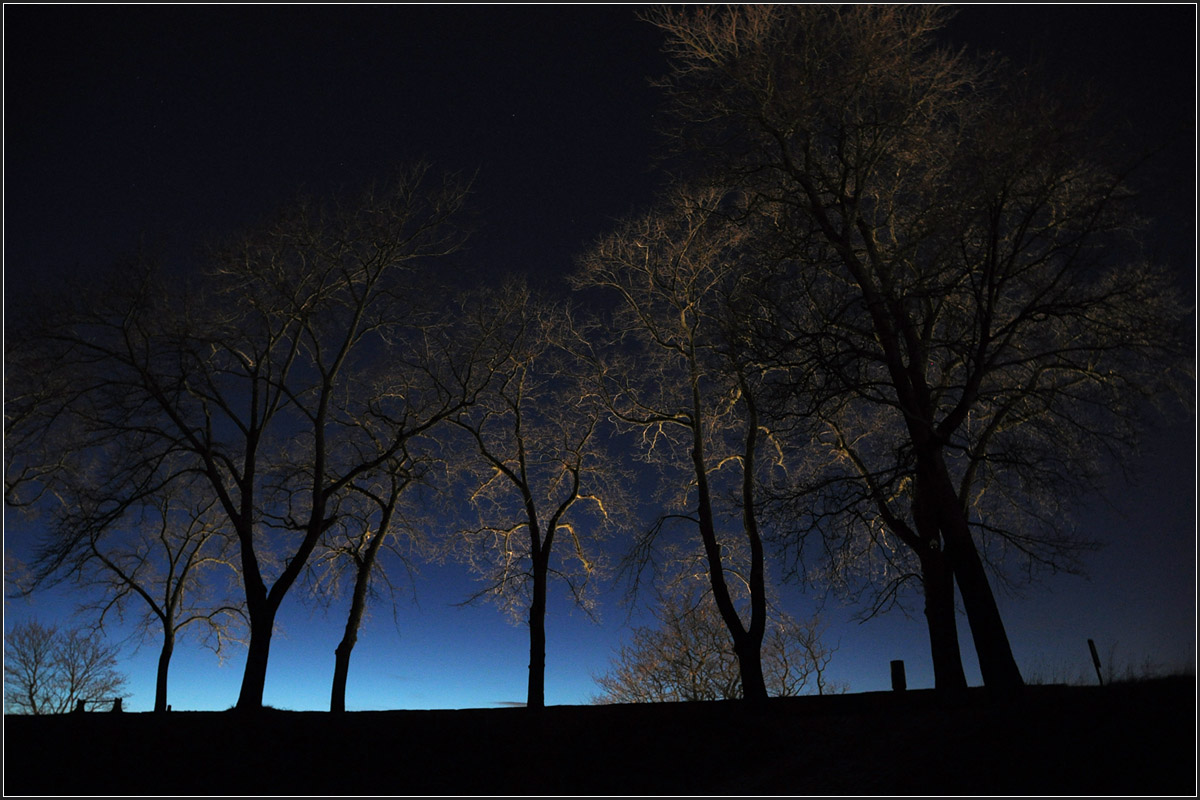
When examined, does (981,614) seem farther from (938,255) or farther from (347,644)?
(347,644)

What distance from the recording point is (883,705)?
12.7 meters

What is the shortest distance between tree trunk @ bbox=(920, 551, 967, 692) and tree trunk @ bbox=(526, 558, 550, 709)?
8.97 m

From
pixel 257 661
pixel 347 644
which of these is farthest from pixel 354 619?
pixel 257 661

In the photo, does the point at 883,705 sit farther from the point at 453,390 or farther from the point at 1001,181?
the point at 453,390

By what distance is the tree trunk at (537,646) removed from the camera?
1850cm

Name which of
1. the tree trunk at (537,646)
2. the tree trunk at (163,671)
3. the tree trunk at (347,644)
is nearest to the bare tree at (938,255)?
the tree trunk at (537,646)

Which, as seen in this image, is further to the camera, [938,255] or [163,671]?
[163,671]

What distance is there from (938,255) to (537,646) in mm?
12441

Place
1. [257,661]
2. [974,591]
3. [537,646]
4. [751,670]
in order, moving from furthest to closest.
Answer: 1. [537,646]
2. [257,661]
3. [751,670]
4. [974,591]

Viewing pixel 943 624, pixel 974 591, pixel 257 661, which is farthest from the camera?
pixel 257 661

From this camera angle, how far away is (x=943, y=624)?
44.2 ft

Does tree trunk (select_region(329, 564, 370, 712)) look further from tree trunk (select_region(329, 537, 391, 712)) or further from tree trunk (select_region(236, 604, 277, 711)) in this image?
tree trunk (select_region(236, 604, 277, 711))

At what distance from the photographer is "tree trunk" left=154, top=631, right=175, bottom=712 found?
865 inches

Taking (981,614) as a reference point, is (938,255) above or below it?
above
